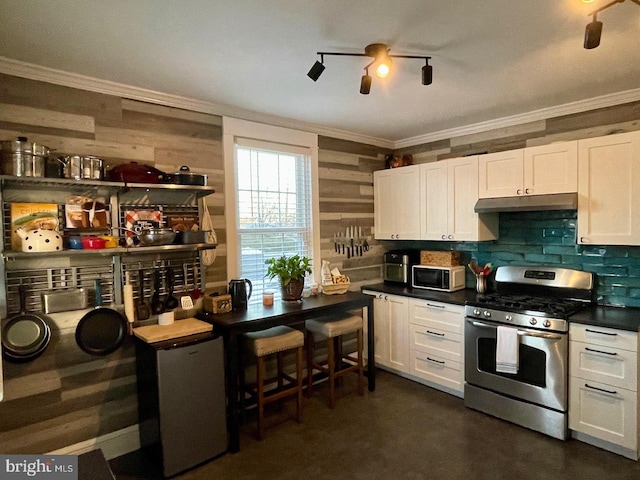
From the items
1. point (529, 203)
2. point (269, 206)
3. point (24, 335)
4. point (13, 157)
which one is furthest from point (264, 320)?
point (529, 203)

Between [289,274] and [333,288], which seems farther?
[333,288]

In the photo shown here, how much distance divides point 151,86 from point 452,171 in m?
2.67

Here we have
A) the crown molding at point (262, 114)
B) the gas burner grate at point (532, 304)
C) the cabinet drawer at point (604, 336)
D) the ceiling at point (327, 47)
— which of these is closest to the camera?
the ceiling at point (327, 47)

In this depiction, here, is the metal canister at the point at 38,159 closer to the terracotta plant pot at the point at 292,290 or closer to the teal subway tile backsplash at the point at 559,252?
the terracotta plant pot at the point at 292,290

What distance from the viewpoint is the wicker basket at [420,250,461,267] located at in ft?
12.9

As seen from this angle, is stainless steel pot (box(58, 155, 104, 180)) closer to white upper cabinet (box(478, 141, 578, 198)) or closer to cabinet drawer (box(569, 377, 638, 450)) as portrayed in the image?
white upper cabinet (box(478, 141, 578, 198))

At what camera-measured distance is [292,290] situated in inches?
133

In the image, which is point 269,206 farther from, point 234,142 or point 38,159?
point 38,159

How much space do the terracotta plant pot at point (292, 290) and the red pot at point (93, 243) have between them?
143 cm

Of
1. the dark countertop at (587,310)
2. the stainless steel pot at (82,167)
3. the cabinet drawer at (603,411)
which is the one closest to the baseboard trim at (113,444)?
the stainless steel pot at (82,167)

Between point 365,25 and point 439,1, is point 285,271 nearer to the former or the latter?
point 365,25

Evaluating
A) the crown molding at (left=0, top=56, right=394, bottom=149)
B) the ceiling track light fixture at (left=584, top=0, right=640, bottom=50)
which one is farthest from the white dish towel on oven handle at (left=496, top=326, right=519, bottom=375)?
the crown molding at (left=0, top=56, right=394, bottom=149)

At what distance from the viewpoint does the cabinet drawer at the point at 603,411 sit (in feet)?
8.34

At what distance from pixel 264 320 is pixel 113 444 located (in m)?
1.30
